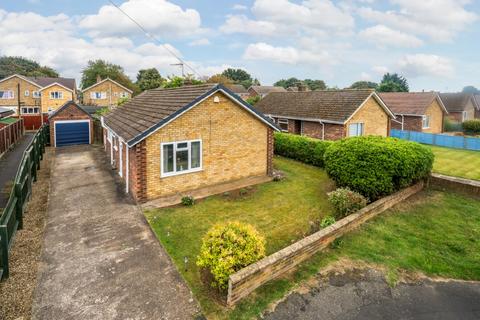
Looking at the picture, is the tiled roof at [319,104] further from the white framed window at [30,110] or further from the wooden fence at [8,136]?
the white framed window at [30,110]

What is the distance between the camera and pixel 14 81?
165 feet

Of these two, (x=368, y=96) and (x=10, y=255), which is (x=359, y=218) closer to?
(x=10, y=255)

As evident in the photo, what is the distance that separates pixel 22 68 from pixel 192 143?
110821mm

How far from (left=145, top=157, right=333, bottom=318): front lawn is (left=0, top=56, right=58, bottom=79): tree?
89793 millimetres

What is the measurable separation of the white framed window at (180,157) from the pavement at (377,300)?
7170 millimetres

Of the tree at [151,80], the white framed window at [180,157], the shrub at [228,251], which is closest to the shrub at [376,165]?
the white framed window at [180,157]

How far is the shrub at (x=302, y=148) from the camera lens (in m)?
17.7

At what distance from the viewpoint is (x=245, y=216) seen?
424 inches

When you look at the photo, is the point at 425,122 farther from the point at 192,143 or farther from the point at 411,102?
the point at 192,143

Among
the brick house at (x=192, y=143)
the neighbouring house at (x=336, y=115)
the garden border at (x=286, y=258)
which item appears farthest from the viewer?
the neighbouring house at (x=336, y=115)

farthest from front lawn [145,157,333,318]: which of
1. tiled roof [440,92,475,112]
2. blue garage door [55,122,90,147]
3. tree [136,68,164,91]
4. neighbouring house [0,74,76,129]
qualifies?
tree [136,68,164,91]

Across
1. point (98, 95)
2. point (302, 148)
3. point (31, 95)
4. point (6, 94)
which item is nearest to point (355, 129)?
point (302, 148)

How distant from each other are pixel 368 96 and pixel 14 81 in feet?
178

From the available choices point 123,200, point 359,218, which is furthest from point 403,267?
point 123,200
